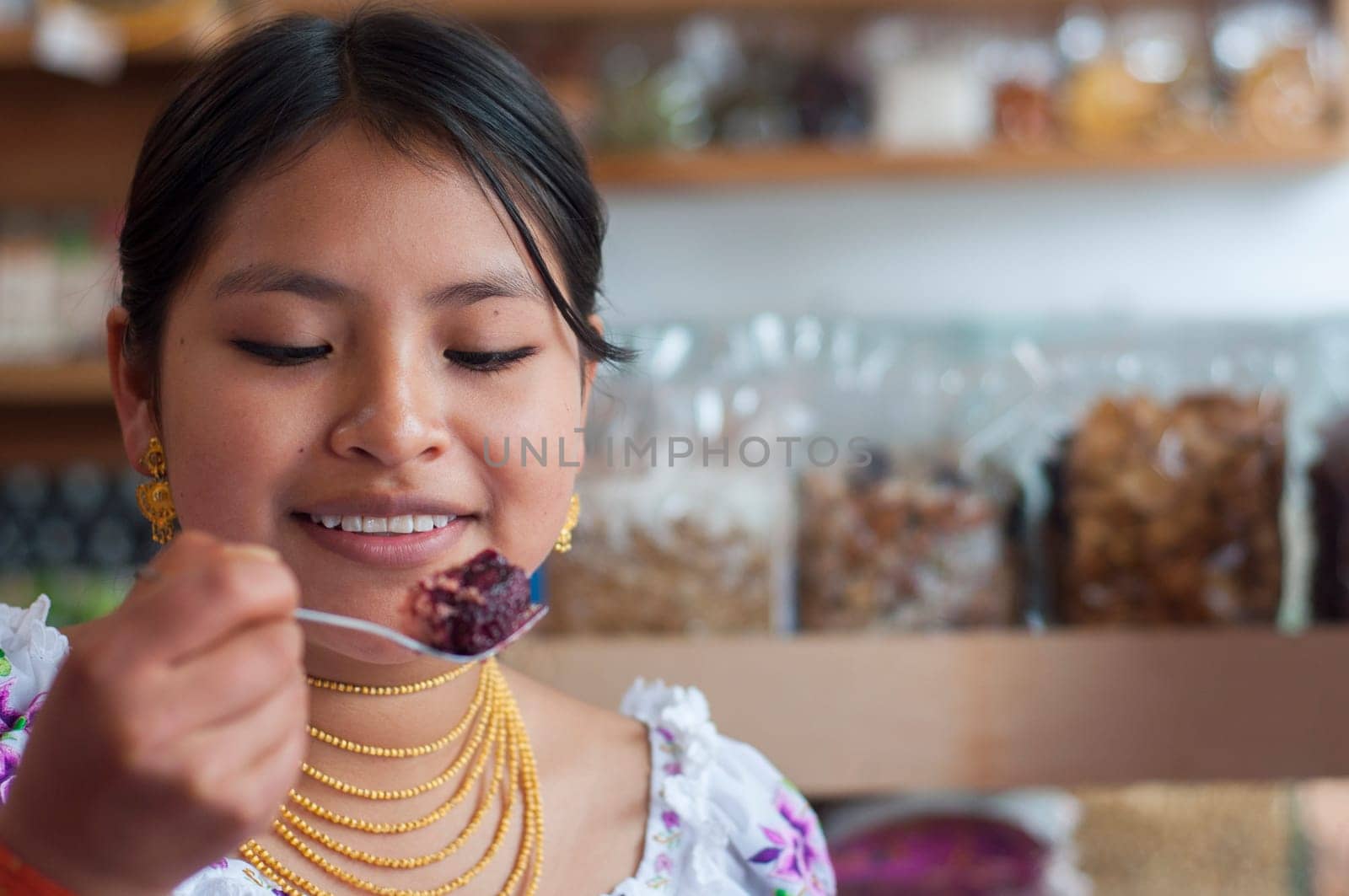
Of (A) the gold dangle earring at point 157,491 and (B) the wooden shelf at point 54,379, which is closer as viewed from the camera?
(A) the gold dangle earring at point 157,491

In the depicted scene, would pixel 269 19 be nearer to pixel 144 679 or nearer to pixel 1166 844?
pixel 144 679

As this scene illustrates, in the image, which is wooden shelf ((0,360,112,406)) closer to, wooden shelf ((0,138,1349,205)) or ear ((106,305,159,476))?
wooden shelf ((0,138,1349,205))

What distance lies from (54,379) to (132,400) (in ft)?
4.07

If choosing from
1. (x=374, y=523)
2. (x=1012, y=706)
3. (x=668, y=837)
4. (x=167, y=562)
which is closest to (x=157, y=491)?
(x=374, y=523)

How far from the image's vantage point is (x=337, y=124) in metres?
0.71

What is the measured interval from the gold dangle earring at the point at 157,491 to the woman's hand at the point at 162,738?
0.28 meters

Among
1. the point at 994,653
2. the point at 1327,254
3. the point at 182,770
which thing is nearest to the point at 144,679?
the point at 182,770

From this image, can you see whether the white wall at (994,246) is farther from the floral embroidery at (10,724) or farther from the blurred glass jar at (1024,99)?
the floral embroidery at (10,724)

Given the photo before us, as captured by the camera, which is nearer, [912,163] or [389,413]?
[389,413]

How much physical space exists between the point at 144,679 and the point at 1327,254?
2039 millimetres

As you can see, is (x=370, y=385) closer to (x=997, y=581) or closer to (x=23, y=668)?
Answer: (x=23, y=668)

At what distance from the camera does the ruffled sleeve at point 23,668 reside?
2.27ft

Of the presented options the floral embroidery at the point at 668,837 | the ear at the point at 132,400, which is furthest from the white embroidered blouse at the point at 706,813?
the ear at the point at 132,400

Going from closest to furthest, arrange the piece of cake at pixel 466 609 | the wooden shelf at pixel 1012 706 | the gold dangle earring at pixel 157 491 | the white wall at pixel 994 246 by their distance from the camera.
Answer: the piece of cake at pixel 466 609, the gold dangle earring at pixel 157 491, the wooden shelf at pixel 1012 706, the white wall at pixel 994 246
